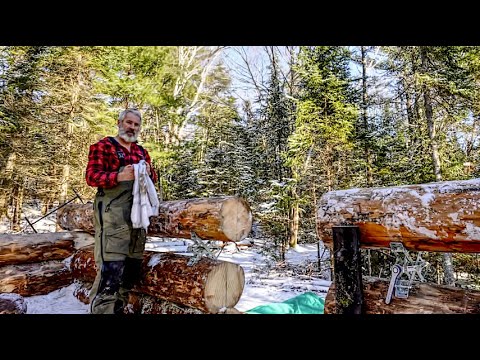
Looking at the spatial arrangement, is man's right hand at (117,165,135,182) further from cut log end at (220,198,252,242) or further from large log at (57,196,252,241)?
cut log end at (220,198,252,242)

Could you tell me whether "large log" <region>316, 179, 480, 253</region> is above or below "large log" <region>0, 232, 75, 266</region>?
above

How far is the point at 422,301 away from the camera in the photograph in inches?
60.1

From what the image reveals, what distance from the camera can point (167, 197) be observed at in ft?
30.7

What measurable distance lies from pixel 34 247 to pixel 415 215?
Answer: 3863mm

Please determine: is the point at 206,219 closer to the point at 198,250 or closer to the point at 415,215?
the point at 198,250

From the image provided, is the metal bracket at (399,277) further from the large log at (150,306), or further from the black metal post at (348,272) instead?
the large log at (150,306)

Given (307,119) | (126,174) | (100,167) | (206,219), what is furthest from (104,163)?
(307,119)

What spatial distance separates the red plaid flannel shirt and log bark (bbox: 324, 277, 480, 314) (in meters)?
1.70

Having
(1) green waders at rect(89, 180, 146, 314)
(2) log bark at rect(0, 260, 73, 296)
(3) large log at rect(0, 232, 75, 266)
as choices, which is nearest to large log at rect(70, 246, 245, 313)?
(1) green waders at rect(89, 180, 146, 314)

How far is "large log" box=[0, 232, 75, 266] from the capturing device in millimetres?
3207

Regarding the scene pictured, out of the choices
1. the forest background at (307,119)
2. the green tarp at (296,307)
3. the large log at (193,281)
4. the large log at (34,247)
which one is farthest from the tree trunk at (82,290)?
the forest background at (307,119)

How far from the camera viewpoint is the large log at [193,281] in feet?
6.95
